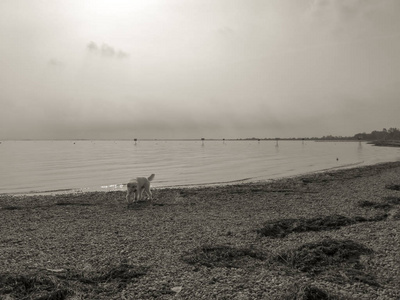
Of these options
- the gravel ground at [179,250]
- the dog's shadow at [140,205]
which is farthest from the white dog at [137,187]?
the gravel ground at [179,250]

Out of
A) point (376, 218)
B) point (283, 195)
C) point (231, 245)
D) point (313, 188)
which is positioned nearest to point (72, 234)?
point (231, 245)

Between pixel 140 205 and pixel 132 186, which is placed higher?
pixel 132 186

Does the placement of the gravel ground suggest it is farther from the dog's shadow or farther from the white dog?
the white dog

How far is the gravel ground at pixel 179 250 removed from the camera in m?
5.68

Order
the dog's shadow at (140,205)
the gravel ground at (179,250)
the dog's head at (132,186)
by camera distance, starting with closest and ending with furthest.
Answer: the gravel ground at (179,250), the dog's shadow at (140,205), the dog's head at (132,186)

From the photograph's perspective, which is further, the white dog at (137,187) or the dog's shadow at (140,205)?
the white dog at (137,187)

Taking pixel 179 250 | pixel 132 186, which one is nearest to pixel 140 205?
pixel 132 186

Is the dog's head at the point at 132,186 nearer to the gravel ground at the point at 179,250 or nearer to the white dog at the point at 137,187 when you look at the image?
the white dog at the point at 137,187

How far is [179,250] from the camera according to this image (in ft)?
26.0

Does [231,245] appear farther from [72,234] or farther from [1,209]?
[1,209]

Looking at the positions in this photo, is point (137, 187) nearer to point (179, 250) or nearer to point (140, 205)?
point (140, 205)

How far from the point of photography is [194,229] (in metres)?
10.1

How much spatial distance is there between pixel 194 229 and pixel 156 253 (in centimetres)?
259

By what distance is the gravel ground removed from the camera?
→ 5.68 m
